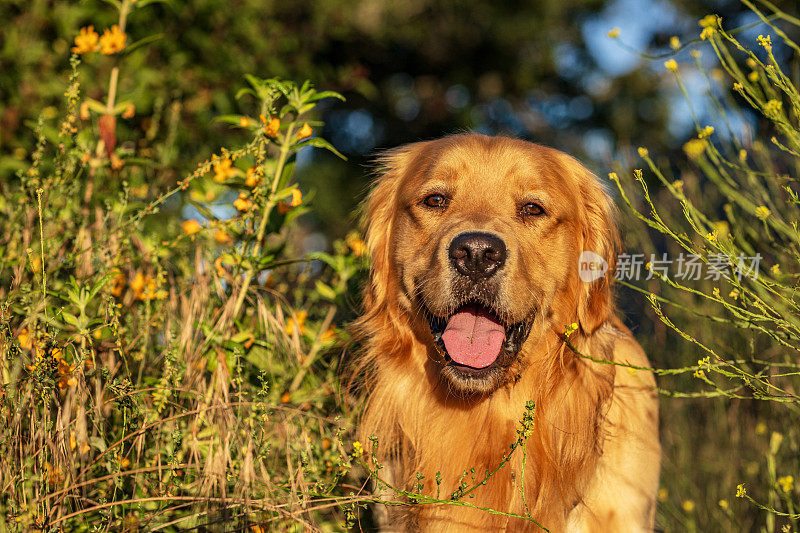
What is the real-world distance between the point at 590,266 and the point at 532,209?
1.27 feet

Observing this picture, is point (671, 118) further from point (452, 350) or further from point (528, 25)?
point (452, 350)

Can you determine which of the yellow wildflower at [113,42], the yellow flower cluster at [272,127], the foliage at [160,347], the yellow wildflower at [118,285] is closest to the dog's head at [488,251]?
the foliage at [160,347]

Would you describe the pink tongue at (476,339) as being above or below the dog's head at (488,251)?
below

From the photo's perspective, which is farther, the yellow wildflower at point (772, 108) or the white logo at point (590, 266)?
the white logo at point (590, 266)

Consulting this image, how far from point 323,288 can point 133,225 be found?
97cm

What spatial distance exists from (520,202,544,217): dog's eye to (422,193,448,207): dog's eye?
1.09ft

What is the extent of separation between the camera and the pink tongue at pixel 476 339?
107 inches

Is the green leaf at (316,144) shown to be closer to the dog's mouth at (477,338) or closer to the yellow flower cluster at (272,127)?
the yellow flower cluster at (272,127)

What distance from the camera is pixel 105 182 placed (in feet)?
11.8

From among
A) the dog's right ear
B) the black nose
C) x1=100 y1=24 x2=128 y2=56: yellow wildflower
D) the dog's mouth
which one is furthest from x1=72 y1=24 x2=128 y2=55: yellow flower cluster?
the dog's mouth

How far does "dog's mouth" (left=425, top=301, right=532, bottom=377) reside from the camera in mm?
2709

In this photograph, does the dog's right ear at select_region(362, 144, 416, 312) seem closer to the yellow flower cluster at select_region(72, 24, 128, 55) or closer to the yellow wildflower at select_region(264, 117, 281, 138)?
the yellow wildflower at select_region(264, 117, 281, 138)

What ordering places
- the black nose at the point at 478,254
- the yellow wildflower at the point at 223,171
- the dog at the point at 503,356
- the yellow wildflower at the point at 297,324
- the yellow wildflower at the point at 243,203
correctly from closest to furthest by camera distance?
the black nose at the point at 478,254
the dog at the point at 503,356
the yellow wildflower at the point at 243,203
the yellow wildflower at the point at 223,171
the yellow wildflower at the point at 297,324

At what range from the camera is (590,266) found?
308 centimetres
